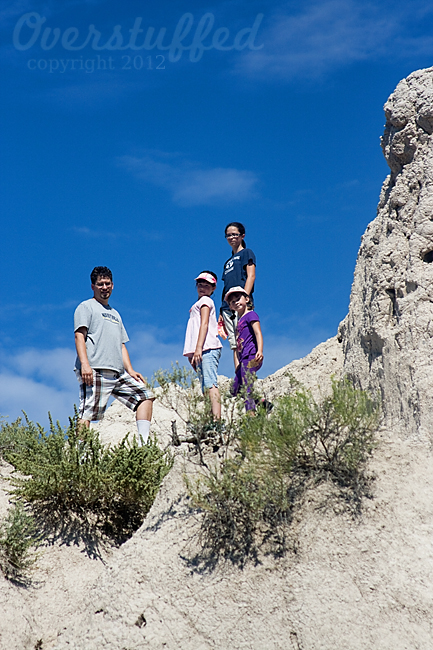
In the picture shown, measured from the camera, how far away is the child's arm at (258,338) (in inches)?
240

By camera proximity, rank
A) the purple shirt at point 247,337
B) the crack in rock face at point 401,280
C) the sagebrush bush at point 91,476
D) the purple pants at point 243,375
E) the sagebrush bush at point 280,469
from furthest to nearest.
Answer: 1. the purple shirt at point 247,337
2. the purple pants at point 243,375
3. the sagebrush bush at point 91,476
4. the crack in rock face at point 401,280
5. the sagebrush bush at point 280,469

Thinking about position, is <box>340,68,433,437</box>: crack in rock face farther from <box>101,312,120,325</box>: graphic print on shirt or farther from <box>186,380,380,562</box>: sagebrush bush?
<box>101,312,120,325</box>: graphic print on shirt

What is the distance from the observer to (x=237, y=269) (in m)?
7.22

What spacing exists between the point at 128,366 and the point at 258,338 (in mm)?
1304

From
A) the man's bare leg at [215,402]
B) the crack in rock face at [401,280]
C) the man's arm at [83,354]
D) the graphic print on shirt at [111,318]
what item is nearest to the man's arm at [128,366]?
the graphic print on shirt at [111,318]

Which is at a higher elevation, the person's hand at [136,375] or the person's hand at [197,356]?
the person's hand at [197,356]

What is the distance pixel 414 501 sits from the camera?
4418 millimetres

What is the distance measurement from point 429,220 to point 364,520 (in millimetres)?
2728

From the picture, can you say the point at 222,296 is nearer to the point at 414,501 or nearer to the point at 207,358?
the point at 207,358

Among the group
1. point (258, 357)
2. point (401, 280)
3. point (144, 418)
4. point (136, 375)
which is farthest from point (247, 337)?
point (401, 280)

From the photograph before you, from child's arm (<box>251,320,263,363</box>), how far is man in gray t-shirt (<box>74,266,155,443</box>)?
109 cm

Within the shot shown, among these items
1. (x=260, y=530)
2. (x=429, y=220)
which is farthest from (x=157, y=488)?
(x=429, y=220)

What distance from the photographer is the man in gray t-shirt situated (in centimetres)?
582

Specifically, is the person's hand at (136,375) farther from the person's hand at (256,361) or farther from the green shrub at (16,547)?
the green shrub at (16,547)
